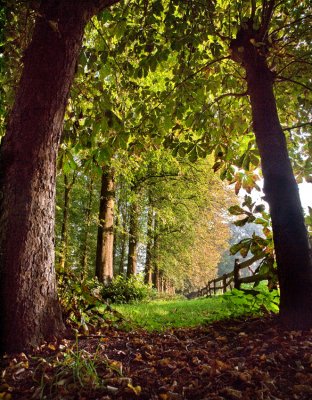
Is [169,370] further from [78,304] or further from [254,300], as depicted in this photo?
[254,300]

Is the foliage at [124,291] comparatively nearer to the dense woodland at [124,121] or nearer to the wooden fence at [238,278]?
the wooden fence at [238,278]

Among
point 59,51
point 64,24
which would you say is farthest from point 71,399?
point 64,24

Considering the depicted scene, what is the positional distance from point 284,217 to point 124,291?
934cm

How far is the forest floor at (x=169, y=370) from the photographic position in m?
1.92

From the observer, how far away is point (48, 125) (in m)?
2.91

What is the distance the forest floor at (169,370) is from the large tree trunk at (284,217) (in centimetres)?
27

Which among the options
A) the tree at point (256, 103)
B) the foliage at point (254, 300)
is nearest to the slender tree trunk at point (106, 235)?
the tree at point (256, 103)

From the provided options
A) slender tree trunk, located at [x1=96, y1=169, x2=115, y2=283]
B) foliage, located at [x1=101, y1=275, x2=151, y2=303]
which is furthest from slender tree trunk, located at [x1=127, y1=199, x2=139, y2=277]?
slender tree trunk, located at [x1=96, y1=169, x2=115, y2=283]

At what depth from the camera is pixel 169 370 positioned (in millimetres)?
2332

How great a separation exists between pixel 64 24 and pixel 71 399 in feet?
9.77

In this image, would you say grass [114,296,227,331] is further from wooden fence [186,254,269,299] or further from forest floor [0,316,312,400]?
forest floor [0,316,312,400]

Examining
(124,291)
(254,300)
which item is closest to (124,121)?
(254,300)

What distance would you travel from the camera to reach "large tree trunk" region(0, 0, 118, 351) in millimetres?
2656

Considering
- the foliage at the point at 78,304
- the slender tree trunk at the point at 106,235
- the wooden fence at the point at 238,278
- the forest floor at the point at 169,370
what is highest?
the slender tree trunk at the point at 106,235
